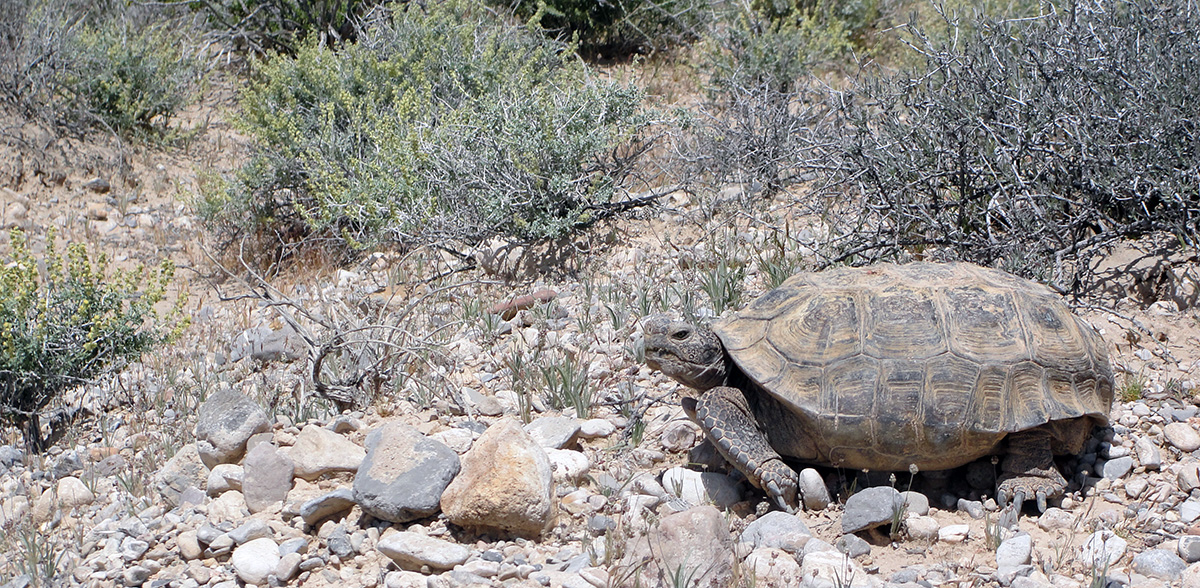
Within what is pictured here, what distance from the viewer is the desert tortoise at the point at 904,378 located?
307 cm

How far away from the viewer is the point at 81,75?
929 centimetres

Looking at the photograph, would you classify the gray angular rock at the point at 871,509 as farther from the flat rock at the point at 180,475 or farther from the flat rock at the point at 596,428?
the flat rock at the point at 180,475

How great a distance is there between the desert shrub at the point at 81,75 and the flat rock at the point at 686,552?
322 inches

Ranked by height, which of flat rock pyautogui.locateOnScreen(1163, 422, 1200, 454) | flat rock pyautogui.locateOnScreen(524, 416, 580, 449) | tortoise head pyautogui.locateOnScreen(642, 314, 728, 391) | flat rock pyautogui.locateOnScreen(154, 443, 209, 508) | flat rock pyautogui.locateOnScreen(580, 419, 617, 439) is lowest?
flat rock pyautogui.locateOnScreen(154, 443, 209, 508)

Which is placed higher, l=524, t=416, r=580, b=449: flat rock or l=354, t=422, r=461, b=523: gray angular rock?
l=354, t=422, r=461, b=523: gray angular rock

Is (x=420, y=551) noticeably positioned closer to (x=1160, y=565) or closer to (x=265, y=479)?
(x=265, y=479)

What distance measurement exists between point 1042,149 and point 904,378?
2.13 m

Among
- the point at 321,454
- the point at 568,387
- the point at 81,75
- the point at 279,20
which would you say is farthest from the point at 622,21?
the point at 321,454

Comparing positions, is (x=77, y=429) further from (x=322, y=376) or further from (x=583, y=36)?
Answer: (x=583, y=36)

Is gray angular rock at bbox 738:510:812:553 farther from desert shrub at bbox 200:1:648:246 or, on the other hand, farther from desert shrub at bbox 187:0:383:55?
desert shrub at bbox 187:0:383:55

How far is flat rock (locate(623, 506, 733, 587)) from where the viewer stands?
2.79m

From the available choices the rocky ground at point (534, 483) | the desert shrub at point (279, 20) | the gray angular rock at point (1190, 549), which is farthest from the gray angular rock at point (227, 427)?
the desert shrub at point (279, 20)

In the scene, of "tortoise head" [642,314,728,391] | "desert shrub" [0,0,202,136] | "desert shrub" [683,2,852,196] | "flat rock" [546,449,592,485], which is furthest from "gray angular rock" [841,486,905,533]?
"desert shrub" [0,0,202,136]

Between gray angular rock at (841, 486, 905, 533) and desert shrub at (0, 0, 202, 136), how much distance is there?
27.7 ft
